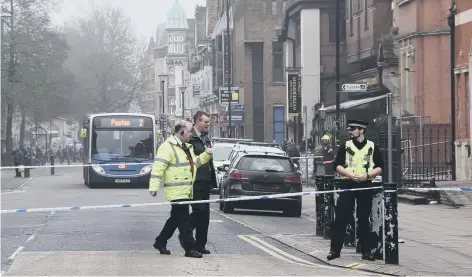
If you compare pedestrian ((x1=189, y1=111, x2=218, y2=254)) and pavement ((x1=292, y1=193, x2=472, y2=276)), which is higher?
pedestrian ((x1=189, y1=111, x2=218, y2=254))

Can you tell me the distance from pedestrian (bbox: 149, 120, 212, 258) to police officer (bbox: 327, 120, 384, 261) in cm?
178

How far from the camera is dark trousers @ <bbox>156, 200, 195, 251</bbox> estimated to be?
14.4 meters

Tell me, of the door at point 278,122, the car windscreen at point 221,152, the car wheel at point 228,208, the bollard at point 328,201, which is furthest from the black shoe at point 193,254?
the door at point 278,122

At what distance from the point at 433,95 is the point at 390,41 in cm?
475

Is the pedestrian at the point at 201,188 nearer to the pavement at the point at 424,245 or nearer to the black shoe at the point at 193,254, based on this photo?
the black shoe at the point at 193,254

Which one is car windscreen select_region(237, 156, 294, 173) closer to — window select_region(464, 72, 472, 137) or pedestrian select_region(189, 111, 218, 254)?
window select_region(464, 72, 472, 137)

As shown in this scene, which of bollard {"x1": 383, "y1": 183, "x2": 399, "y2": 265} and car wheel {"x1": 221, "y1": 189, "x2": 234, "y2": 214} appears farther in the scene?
car wheel {"x1": 221, "y1": 189, "x2": 234, "y2": 214}

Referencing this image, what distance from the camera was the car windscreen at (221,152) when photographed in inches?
1470

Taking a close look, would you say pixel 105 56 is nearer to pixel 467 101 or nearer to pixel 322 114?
pixel 322 114

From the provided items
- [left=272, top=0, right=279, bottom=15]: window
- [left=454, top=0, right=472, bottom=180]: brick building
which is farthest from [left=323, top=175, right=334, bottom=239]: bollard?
[left=272, top=0, right=279, bottom=15]: window

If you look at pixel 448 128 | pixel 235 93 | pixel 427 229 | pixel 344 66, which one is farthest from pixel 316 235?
pixel 235 93

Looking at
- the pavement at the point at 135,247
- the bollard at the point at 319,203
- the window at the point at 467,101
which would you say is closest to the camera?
the pavement at the point at 135,247

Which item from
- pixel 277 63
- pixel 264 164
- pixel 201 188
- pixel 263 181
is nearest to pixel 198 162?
pixel 201 188

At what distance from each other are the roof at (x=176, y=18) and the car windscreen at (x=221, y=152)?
127m
